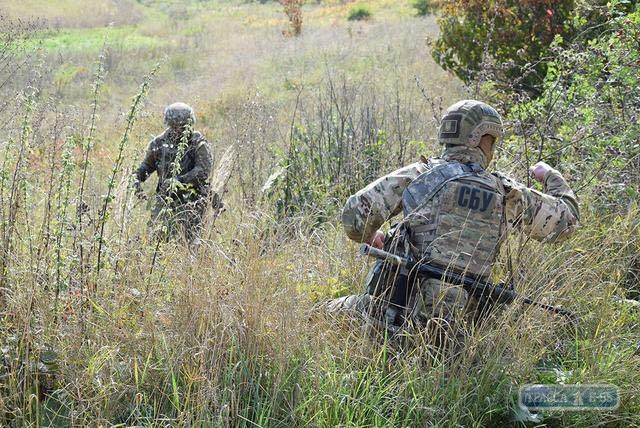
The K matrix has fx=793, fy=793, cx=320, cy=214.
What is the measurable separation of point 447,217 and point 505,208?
32 centimetres

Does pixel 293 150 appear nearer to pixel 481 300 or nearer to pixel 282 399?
pixel 481 300

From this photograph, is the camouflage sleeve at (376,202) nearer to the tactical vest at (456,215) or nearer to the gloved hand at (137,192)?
the tactical vest at (456,215)

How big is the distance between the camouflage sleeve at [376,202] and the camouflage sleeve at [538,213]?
459 millimetres

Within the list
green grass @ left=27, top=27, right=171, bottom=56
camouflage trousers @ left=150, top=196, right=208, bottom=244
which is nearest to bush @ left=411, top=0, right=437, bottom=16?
green grass @ left=27, top=27, right=171, bottom=56

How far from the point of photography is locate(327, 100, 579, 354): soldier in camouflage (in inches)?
146

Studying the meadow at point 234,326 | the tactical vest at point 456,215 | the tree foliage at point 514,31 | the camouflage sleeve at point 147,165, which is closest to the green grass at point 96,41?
the tree foliage at point 514,31

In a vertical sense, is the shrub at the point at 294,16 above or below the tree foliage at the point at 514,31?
below

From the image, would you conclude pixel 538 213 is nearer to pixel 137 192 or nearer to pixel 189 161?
pixel 137 192

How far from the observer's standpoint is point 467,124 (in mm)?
3814

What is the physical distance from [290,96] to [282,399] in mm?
13113

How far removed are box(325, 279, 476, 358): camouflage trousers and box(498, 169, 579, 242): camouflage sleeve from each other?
47 cm

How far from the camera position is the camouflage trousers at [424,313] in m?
3.57

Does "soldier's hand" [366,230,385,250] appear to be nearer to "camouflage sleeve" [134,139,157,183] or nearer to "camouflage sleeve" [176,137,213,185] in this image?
"camouflage sleeve" [176,137,213,185]

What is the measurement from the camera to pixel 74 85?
19.7m
